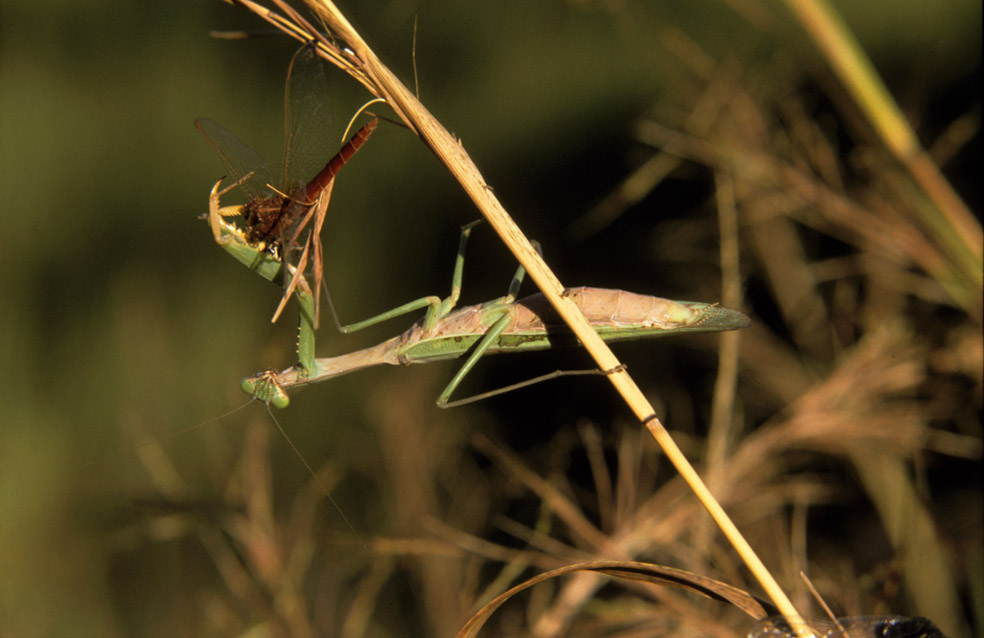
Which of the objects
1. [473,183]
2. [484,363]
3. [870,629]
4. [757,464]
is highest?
[473,183]

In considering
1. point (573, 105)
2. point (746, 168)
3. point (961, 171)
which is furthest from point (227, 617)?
point (573, 105)

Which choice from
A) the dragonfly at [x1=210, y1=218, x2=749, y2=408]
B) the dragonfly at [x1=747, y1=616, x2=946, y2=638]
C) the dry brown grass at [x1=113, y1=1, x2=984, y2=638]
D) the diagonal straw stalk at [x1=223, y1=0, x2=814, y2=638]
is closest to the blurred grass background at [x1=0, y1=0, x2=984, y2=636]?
the dry brown grass at [x1=113, y1=1, x2=984, y2=638]

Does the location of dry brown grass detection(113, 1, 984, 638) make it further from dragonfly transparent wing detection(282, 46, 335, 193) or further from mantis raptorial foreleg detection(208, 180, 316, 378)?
dragonfly transparent wing detection(282, 46, 335, 193)

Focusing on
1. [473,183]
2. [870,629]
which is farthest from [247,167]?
[870,629]

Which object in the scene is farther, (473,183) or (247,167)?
(247,167)

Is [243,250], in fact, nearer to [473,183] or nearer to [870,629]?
[473,183]

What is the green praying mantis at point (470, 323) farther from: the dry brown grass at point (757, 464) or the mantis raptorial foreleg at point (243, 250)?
the dry brown grass at point (757, 464)
